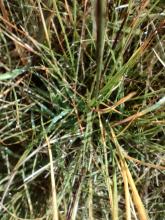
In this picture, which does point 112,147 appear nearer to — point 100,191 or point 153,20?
point 100,191

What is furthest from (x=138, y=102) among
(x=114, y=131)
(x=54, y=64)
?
(x=54, y=64)

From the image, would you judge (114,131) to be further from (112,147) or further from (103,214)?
(103,214)

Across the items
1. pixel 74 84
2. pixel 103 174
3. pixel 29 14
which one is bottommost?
pixel 103 174

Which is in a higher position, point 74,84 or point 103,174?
point 74,84

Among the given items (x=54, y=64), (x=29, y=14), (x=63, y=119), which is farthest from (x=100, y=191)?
(x=29, y=14)

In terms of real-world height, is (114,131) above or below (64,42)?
below

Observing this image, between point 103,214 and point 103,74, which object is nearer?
point 103,74
